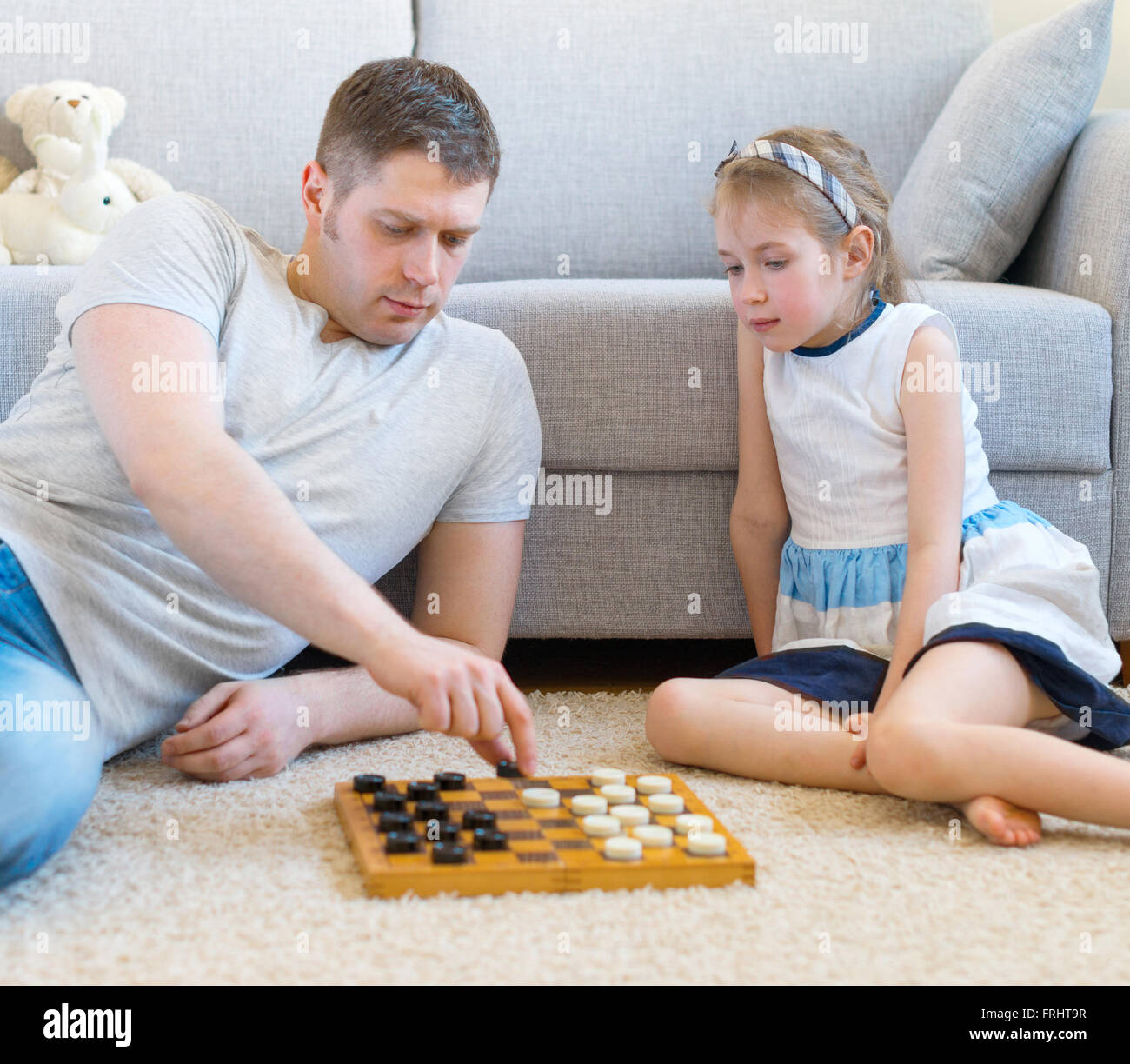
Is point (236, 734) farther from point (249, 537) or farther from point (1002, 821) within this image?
point (1002, 821)

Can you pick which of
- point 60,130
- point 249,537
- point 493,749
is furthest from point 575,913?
point 60,130

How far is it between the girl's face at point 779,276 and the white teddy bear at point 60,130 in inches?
40.2

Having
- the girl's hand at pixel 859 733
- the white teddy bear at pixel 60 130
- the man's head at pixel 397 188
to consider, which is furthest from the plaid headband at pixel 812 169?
the white teddy bear at pixel 60 130

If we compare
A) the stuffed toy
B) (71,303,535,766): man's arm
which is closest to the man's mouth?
(71,303,535,766): man's arm

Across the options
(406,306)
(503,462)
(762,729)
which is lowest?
(762,729)

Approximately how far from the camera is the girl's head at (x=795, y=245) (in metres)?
1.27

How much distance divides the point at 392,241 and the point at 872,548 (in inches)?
23.2

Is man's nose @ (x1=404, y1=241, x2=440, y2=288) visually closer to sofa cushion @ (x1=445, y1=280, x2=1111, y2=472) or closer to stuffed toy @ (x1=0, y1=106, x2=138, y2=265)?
sofa cushion @ (x1=445, y1=280, x2=1111, y2=472)

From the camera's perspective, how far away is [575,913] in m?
0.82

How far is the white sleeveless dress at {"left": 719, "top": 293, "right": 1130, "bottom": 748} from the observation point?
117cm

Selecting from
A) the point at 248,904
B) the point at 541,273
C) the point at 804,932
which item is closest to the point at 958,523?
the point at 804,932

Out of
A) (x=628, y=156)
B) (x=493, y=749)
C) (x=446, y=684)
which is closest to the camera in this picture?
(x=446, y=684)
